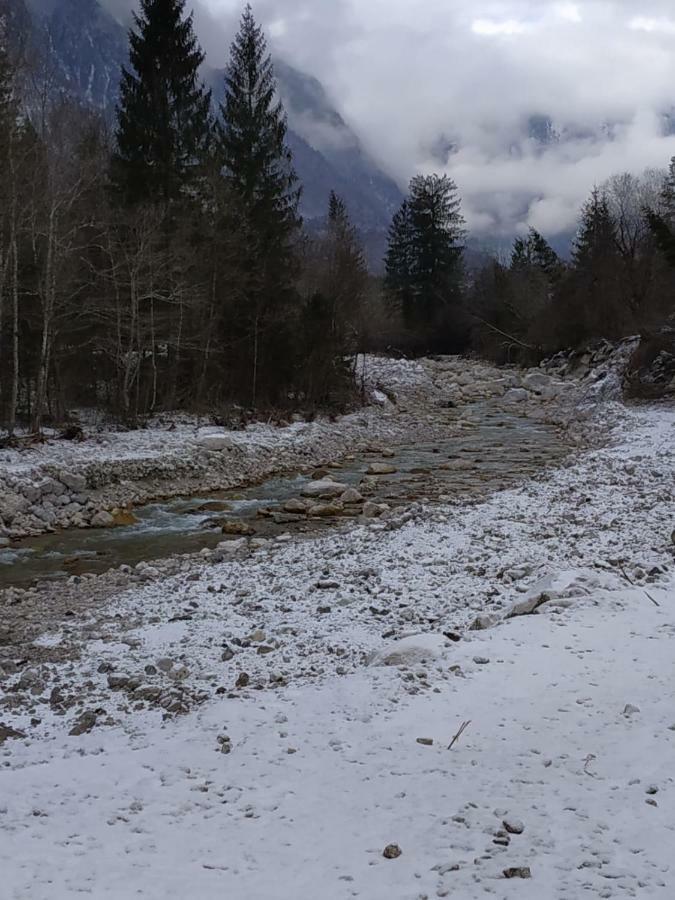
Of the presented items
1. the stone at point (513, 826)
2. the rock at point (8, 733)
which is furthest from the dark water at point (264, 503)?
the stone at point (513, 826)

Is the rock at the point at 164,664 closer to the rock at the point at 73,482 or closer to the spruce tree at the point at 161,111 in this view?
the rock at the point at 73,482

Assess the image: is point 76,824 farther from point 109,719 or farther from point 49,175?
point 49,175

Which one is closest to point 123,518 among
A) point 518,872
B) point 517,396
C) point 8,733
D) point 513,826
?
point 8,733

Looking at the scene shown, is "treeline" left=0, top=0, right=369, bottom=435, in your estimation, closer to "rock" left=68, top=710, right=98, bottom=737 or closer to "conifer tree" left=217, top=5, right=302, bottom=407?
"conifer tree" left=217, top=5, right=302, bottom=407

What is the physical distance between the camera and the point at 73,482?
13336 millimetres

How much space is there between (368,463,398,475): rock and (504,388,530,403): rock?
56.7 ft

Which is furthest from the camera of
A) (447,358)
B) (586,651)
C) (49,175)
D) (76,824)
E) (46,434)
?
(447,358)

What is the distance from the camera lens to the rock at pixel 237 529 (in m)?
11.7

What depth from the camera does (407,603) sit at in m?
6.97

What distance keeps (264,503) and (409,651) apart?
876 centimetres

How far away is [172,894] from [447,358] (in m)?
50.7

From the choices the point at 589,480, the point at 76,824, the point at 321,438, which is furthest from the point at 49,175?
the point at 76,824

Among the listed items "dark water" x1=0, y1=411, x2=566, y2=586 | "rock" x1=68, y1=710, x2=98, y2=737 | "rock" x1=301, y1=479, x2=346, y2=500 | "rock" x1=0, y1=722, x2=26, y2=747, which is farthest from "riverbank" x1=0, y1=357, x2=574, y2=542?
"rock" x1=68, y1=710, x2=98, y2=737

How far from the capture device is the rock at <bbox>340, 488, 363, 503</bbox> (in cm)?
1382
